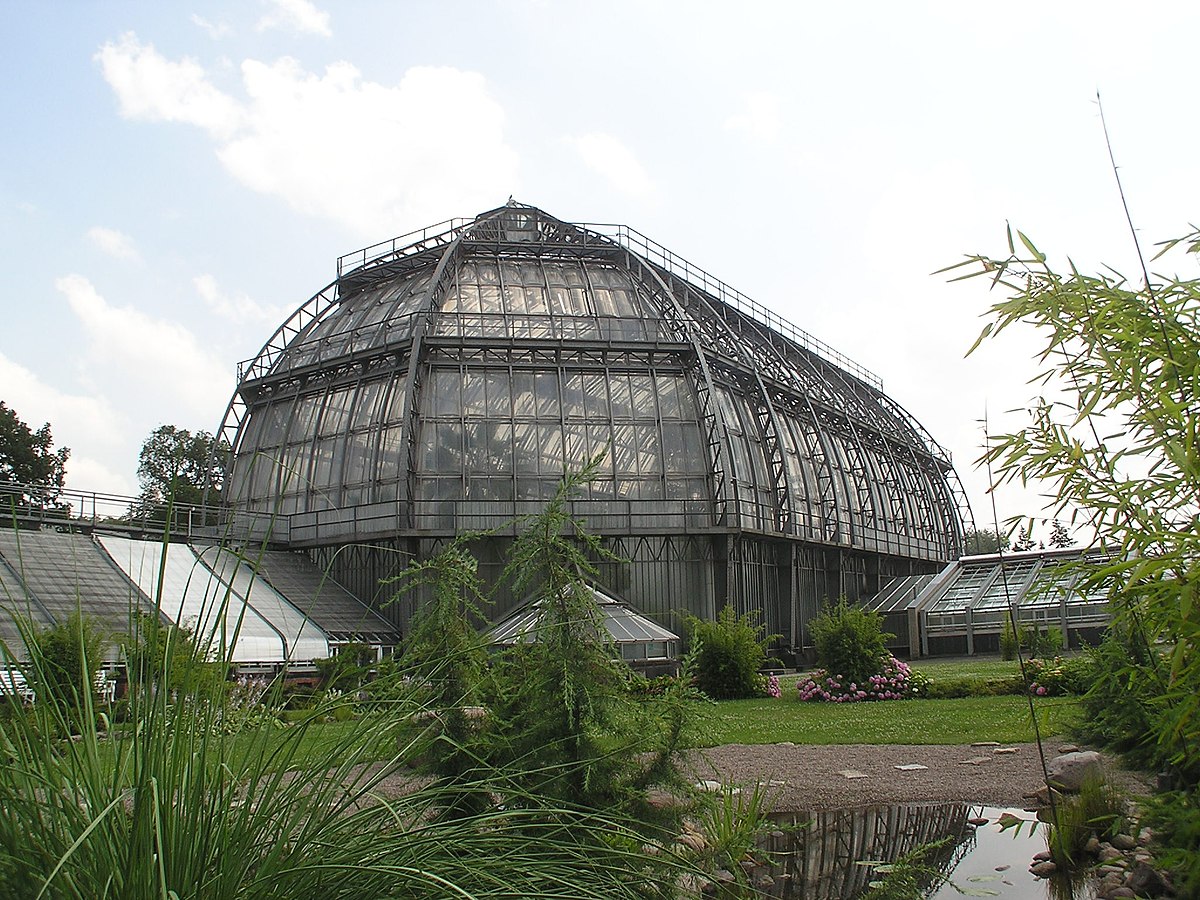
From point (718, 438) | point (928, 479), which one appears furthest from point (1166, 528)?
point (928, 479)

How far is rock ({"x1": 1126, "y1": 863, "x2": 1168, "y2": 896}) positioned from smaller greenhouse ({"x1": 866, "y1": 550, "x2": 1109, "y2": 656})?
90.5 ft

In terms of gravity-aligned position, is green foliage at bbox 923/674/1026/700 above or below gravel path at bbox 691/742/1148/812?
above

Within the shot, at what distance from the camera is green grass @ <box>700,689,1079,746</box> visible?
16.0 m

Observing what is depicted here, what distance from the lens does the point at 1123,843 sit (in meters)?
8.68

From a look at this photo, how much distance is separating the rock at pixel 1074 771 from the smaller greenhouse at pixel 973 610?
79.6 ft

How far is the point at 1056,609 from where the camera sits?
116 feet

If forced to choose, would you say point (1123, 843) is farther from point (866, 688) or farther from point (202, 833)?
point (866, 688)

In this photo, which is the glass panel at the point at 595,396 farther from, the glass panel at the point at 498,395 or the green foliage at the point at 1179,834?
the green foliage at the point at 1179,834

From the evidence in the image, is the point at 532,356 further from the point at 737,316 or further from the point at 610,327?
the point at 737,316

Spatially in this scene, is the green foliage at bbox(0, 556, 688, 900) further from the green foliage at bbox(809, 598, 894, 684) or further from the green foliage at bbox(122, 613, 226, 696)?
the green foliage at bbox(809, 598, 894, 684)

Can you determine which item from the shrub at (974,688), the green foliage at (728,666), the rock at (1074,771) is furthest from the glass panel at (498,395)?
the rock at (1074,771)

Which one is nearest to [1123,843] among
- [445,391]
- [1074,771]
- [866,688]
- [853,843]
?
[1074,771]

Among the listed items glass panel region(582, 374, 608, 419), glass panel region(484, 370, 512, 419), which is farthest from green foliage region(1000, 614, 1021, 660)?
glass panel region(484, 370, 512, 419)

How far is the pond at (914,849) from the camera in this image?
807 cm
